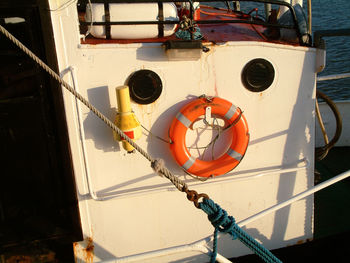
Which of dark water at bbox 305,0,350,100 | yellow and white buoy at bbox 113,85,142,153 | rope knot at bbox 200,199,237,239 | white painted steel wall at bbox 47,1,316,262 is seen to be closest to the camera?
rope knot at bbox 200,199,237,239

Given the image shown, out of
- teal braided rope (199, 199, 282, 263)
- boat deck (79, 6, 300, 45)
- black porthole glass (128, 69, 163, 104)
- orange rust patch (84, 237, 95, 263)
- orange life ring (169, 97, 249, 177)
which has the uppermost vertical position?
boat deck (79, 6, 300, 45)

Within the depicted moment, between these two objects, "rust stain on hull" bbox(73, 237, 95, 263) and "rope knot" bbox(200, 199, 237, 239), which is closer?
"rope knot" bbox(200, 199, 237, 239)

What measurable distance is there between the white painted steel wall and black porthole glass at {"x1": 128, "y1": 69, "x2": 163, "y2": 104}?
0.05 metres

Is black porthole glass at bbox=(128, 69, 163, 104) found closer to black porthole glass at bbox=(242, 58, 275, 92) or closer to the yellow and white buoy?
the yellow and white buoy

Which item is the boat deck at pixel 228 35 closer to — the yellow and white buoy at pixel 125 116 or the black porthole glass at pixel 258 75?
the black porthole glass at pixel 258 75

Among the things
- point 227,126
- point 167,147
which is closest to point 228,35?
point 227,126

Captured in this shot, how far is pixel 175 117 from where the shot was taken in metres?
2.54

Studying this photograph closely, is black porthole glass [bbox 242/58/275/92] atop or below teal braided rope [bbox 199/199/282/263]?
atop

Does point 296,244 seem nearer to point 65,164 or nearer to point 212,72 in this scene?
point 212,72

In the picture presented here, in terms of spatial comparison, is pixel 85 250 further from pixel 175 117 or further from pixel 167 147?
pixel 175 117

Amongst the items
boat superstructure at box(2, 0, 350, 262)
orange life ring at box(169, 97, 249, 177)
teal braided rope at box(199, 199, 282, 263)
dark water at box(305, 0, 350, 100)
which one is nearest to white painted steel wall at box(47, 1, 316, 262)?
boat superstructure at box(2, 0, 350, 262)

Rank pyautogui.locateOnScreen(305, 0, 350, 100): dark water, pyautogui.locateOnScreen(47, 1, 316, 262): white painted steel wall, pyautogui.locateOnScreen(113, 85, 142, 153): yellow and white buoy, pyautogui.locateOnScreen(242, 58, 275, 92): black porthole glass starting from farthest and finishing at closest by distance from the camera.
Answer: pyautogui.locateOnScreen(305, 0, 350, 100): dark water < pyautogui.locateOnScreen(242, 58, 275, 92): black porthole glass < pyautogui.locateOnScreen(47, 1, 316, 262): white painted steel wall < pyautogui.locateOnScreen(113, 85, 142, 153): yellow and white buoy

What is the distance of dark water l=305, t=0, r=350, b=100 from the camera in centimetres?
829

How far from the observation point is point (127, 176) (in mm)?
2635
